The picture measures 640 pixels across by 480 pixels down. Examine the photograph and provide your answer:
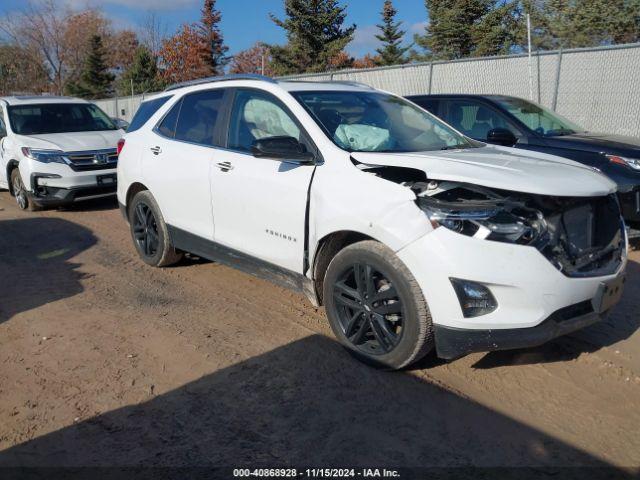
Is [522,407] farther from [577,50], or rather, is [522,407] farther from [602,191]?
[577,50]

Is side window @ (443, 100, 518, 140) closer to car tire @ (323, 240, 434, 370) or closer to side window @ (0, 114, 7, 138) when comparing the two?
car tire @ (323, 240, 434, 370)

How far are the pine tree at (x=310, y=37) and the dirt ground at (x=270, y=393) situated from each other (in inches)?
1270

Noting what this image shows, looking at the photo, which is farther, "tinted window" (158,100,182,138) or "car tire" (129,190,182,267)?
"car tire" (129,190,182,267)

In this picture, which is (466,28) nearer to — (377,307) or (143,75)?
(143,75)

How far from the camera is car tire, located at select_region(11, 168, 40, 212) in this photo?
9.20 metres

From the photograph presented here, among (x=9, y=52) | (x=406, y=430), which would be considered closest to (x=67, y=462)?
(x=406, y=430)

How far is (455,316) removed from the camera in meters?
3.16

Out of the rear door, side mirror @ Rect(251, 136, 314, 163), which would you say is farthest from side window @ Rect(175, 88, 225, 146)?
side mirror @ Rect(251, 136, 314, 163)

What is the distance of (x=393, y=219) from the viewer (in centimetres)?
336

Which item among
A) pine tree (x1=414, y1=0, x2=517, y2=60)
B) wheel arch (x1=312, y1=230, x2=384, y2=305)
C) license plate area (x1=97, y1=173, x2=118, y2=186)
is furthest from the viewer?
pine tree (x1=414, y1=0, x2=517, y2=60)

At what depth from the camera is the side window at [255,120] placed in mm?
4367

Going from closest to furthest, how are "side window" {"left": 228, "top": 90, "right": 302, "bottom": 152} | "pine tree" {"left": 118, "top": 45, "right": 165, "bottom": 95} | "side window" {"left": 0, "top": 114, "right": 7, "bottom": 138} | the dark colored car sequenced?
"side window" {"left": 228, "top": 90, "right": 302, "bottom": 152} < the dark colored car < "side window" {"left": 0, "top": 114, "right": 7, "bottom": 138} < "pine tree" {"left": 118, "top": 45, "right": 165, "bottom": 95}

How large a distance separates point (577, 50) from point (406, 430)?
11.4 m

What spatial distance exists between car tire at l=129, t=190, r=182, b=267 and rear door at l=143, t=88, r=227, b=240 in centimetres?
15
